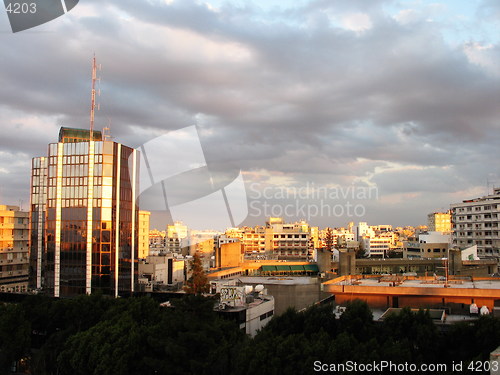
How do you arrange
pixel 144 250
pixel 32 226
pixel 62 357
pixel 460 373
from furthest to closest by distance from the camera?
pixel 144 250, pixel 32 226, pixel 62 357, pixel 460 373

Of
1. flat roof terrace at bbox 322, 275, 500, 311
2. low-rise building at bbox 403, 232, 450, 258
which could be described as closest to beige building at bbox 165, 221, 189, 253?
low-rise building at bbox 403, 232, 450, 258

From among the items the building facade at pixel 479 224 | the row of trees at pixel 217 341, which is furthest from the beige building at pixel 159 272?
the building facade at pixel 479 224

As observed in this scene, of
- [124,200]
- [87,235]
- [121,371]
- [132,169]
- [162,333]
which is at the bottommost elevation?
[121,371]

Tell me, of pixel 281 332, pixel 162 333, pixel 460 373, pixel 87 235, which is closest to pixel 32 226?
pixel 87 235

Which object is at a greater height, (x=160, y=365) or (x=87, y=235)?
(x=87, y=235)

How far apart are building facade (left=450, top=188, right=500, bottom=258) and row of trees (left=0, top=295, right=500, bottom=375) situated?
68.9m

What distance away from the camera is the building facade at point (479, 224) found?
275 feet

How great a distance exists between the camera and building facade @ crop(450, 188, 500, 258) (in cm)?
Answer: 8375

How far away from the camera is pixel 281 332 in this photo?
72.5ft

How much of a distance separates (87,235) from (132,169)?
7.94m

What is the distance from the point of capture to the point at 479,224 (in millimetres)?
87312

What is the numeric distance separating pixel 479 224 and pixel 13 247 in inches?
3007

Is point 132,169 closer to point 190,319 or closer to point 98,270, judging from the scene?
point 98,270

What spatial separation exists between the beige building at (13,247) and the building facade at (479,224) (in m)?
68.5
